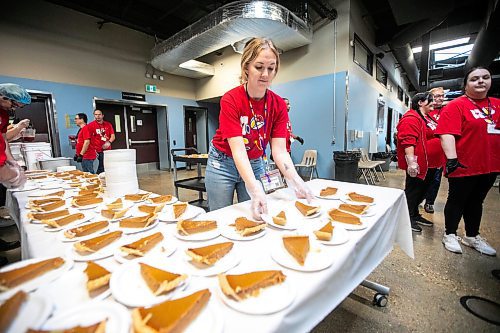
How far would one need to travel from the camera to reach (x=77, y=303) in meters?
0.50

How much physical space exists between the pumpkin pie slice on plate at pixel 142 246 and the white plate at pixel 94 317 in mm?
207

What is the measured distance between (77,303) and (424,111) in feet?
10.2

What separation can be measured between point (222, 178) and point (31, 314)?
95 cm

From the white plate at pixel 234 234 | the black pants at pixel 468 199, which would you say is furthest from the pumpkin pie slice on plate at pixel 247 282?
the black pants at pixel 468 199

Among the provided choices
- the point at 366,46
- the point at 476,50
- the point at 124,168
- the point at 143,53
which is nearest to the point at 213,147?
the point at 124,168

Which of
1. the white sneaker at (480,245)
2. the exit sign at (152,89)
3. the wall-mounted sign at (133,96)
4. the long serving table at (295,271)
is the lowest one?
the white sneaker at (480,245)

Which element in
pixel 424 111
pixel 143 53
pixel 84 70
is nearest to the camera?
pixel 424 111

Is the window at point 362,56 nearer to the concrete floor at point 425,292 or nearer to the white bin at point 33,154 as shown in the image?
the concrete floor at point 425,292

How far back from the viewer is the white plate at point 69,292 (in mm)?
503

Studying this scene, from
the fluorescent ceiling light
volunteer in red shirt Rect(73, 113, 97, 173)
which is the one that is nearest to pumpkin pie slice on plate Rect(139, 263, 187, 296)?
volunteer in red shirt Rect(73, 113, 97, 173)

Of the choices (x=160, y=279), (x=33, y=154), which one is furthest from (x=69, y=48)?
Answer: (x=160, y=279)

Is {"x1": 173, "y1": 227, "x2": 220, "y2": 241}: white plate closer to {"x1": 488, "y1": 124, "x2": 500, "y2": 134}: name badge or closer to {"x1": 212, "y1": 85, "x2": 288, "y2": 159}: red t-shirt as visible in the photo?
{"x1": 212, "y1": 85, "x2": 288, "y2": 159}: red t-shirt

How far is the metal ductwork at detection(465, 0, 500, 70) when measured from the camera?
3799 millimetres

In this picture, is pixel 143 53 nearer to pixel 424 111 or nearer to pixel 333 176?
pixel 333 176
